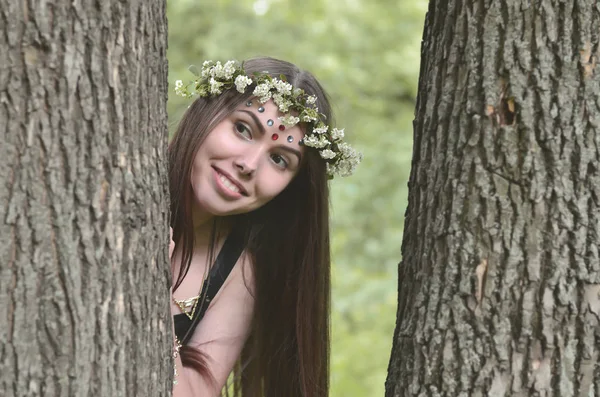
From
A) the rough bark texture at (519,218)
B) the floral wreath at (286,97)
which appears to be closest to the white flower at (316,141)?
the floral wreath at (286,97)

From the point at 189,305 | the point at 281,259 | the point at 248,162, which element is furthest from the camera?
the point at 281,259

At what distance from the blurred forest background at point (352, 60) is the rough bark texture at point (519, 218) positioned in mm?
7243

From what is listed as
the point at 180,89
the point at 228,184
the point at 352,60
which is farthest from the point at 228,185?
the point at 352,60

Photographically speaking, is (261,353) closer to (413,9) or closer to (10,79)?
(10,79)

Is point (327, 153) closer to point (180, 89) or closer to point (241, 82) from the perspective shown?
point (241, 82)

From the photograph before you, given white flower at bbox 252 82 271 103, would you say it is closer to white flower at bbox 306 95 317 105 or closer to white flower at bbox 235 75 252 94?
white flower at bbox 235 75 252 94

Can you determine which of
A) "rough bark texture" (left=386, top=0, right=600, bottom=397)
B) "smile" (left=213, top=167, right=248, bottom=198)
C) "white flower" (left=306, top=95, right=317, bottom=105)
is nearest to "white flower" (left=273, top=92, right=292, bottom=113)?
"white flower" (left=306, top=95, right=317, bottom=105)

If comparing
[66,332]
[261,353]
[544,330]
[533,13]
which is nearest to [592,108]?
[533,13]

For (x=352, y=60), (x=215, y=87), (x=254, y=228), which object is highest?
(x=352, y=60)

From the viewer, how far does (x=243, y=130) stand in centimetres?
341

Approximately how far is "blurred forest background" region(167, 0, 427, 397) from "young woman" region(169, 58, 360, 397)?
577 centimetres

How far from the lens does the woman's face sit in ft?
10.9

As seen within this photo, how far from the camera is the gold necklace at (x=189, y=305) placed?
3488 millimetres

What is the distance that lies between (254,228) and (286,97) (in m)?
0.61
